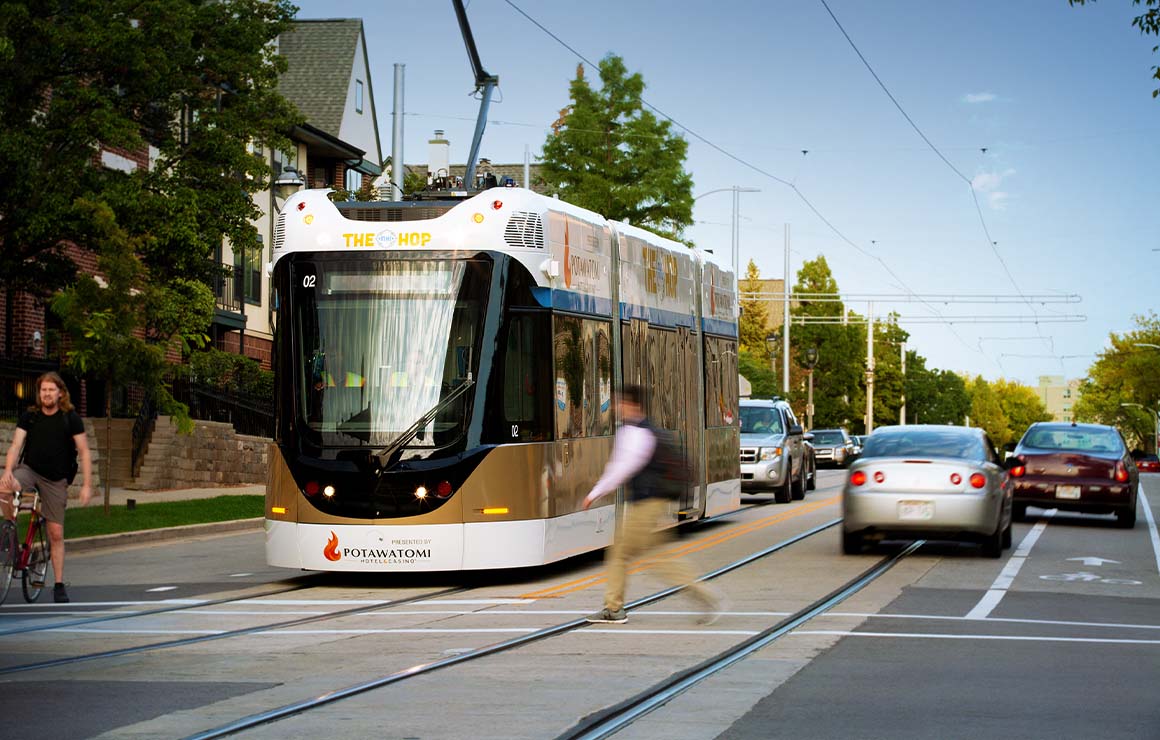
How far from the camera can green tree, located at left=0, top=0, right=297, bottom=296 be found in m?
24.7

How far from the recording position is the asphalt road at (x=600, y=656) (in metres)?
7.98

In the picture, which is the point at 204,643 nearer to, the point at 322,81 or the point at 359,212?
the point at 359,212

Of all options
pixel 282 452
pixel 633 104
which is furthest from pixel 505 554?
pixel 633 104

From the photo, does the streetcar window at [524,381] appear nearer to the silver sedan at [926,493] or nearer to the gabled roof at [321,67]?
the silver sedan at [926,493]

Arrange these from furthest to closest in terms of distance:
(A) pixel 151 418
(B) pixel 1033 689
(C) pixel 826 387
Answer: (C) pixel 826 387 < (A) pixel 151 418 < (B) pixel 1033 689

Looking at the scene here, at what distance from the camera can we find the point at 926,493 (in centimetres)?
1777

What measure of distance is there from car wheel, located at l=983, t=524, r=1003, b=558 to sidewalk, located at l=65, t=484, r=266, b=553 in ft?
32.6

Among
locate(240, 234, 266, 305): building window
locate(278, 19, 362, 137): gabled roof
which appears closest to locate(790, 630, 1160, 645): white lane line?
locate(240, 234, 266, 305): building window

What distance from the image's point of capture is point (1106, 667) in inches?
396

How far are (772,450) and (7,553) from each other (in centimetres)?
2003

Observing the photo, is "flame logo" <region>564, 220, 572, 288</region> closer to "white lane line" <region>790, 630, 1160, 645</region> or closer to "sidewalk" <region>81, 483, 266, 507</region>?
"white lane line" <region>790, 630, 1160, 645</region>

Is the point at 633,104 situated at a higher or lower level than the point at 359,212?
higher

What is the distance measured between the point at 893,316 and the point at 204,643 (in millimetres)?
116005

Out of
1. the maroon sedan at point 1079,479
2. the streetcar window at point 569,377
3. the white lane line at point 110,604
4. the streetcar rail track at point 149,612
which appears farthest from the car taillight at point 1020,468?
the white lane line at point 110,604
